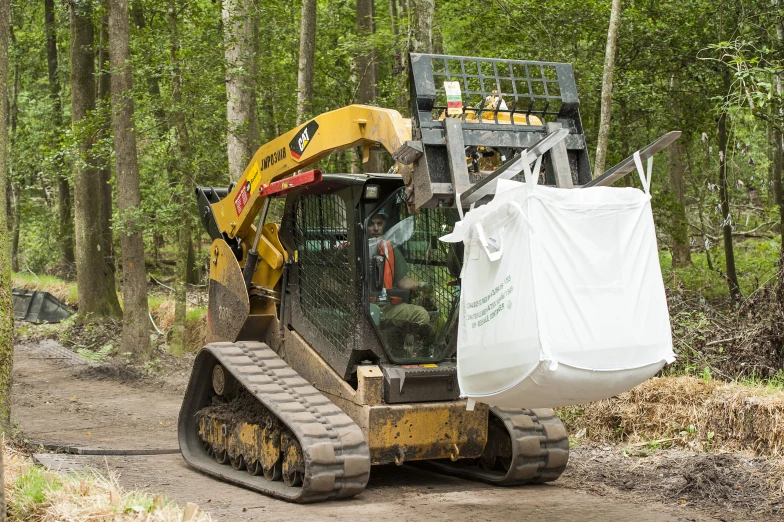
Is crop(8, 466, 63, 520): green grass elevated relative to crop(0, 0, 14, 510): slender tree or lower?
lower

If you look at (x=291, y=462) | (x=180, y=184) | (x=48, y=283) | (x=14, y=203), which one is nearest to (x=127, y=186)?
(x=180, y=184)

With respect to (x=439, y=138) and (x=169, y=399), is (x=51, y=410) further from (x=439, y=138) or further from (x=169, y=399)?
(x=439, y=138)

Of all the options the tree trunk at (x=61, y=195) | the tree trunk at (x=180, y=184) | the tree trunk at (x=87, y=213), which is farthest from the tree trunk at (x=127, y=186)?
the tree trunk at (x=61, y=195)

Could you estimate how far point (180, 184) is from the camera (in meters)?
16.0

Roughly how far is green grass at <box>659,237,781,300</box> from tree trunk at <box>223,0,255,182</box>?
667 centimetres

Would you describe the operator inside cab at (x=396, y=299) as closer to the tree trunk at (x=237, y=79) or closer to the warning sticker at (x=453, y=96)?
the warning sticker at (x=453, y=96)

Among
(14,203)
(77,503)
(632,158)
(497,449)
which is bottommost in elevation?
(497,449)

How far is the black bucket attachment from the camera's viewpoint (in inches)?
790

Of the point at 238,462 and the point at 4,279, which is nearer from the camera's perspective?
the point at 4,279

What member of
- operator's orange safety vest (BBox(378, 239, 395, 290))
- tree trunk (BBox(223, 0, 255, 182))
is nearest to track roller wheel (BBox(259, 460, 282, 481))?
operator's orange safety vest (BBox(378, 239, 395, 290))

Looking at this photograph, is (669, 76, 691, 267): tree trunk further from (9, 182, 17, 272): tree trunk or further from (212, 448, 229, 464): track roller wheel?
(9, 182, 17, 272): tree trunk

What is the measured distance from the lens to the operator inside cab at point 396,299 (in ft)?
23.3

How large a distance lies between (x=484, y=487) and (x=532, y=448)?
580mm

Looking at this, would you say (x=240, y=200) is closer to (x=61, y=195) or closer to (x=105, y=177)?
(x=105, y=177)
